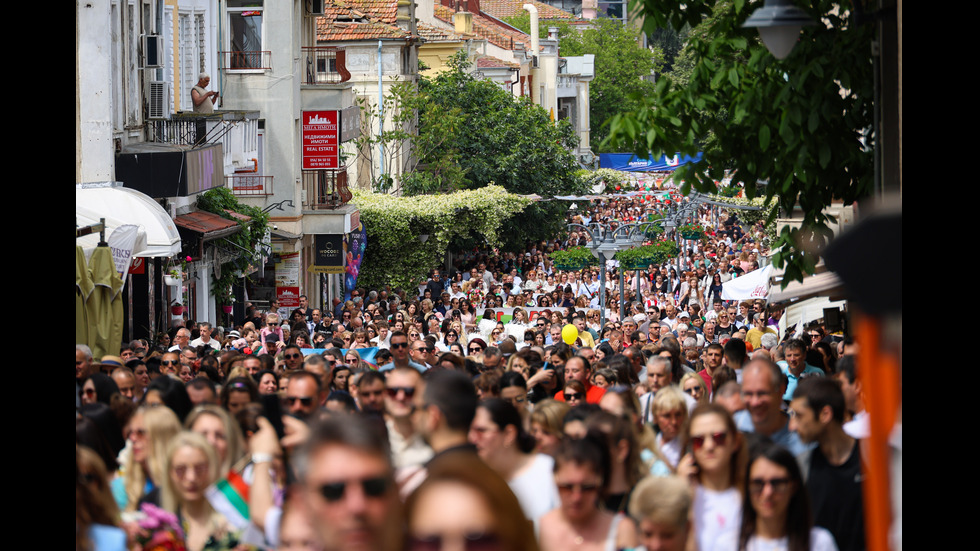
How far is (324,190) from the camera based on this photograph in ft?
126

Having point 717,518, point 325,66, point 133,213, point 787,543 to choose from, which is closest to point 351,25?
point 325,66

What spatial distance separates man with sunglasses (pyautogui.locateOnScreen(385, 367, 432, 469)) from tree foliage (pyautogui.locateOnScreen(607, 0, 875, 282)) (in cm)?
403

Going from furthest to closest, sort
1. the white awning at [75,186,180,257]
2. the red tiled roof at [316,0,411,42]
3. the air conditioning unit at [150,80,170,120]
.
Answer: the red tiled roof at [316,0,411,42], the air conditioning unit at [150,80,170,120], the white awning at [75,186,180,257]

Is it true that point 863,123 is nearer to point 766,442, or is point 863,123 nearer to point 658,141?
point 658,141

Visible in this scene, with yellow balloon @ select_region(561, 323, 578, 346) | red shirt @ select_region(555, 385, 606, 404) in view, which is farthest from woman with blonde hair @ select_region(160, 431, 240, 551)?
yellow balloon @ select_region(561, 323, 578, 346)

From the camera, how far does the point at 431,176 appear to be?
48.2 meters

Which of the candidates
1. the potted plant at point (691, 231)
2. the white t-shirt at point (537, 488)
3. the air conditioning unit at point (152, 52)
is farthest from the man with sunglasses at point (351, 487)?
the potted plant at point (691, 231)

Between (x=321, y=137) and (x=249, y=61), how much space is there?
8.52 ft

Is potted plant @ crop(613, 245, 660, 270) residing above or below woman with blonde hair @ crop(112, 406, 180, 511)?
below

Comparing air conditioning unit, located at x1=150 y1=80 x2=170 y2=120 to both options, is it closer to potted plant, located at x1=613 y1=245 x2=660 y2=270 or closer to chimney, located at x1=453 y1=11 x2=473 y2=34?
potted plant, located at x1=613 y1=245 x2=660 y2=270

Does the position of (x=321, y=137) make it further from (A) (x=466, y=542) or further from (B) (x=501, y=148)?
(A) (x=466, y=542)

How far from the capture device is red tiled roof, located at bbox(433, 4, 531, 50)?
7438cm
